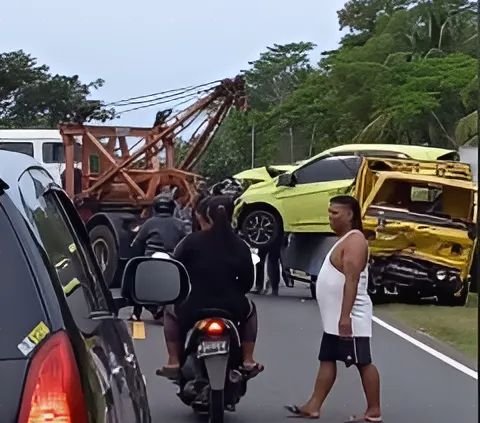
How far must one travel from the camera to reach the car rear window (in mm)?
3260

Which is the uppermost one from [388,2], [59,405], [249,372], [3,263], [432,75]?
[388,2]

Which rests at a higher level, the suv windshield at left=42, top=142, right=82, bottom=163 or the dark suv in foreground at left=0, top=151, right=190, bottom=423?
the suv windshield at left=42, top=142, right=82, bottom=163

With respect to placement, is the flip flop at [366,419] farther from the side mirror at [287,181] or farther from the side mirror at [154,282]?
the side mirror at [287,181]

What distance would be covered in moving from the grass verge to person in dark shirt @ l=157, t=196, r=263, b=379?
5355 mm

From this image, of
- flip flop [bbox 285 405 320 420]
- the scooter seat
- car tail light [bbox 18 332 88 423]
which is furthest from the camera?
flip flop [bbox 285 405 320 420]

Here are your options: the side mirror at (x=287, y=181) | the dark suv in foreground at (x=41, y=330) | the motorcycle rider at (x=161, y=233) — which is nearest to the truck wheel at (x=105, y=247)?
the side mirror at (x=287, y=181)

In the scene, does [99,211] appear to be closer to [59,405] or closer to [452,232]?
[452,232]

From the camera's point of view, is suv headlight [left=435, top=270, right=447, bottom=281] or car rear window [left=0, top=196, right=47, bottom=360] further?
suv headlight [left=435, top=270, right=447, bottom=281]

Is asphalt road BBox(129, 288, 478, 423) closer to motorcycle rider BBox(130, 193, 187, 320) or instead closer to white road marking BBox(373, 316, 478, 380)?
white road marking BBox(373, 316, 478, 380)

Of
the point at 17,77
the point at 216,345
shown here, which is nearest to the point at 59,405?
the point at 216,345

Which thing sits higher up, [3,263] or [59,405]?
[3,263]

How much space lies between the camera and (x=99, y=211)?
79.6 feet

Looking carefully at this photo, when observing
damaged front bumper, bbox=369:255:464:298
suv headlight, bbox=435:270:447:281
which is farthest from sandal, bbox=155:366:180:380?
suv headlight, bbox=435:270:447:281

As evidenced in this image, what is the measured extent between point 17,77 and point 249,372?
4592 centimetres
